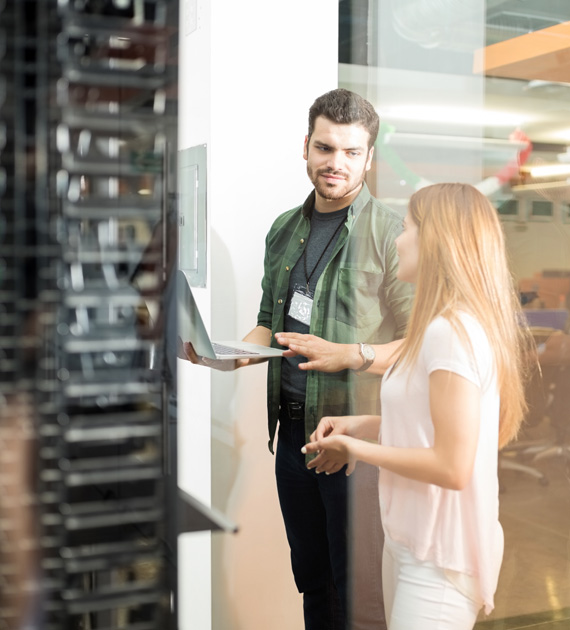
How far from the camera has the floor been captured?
157cm

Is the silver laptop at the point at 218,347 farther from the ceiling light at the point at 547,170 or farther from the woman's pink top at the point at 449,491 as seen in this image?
the ceiling light at the point at 547,170

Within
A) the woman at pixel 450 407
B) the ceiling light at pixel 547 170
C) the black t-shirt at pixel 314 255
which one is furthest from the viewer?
the black t-shirt at pixel 314 255

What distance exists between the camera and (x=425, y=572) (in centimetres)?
150

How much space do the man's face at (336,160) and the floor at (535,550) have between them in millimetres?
660

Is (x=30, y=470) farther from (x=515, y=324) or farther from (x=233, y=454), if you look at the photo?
(x=233, y=454)

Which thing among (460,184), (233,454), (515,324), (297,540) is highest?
(460,184)

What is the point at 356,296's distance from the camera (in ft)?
5.36

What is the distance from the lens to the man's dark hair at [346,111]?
1585mm

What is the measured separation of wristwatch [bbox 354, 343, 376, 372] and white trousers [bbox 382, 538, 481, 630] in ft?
1.24

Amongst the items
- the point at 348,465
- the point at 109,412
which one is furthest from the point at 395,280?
the point at 109,412

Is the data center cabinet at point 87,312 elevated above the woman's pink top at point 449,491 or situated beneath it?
elevated above

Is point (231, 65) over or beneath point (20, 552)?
over

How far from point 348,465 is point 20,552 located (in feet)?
4.75

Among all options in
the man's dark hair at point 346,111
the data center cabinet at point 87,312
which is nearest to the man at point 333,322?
the man's dark hair at point 346,111
